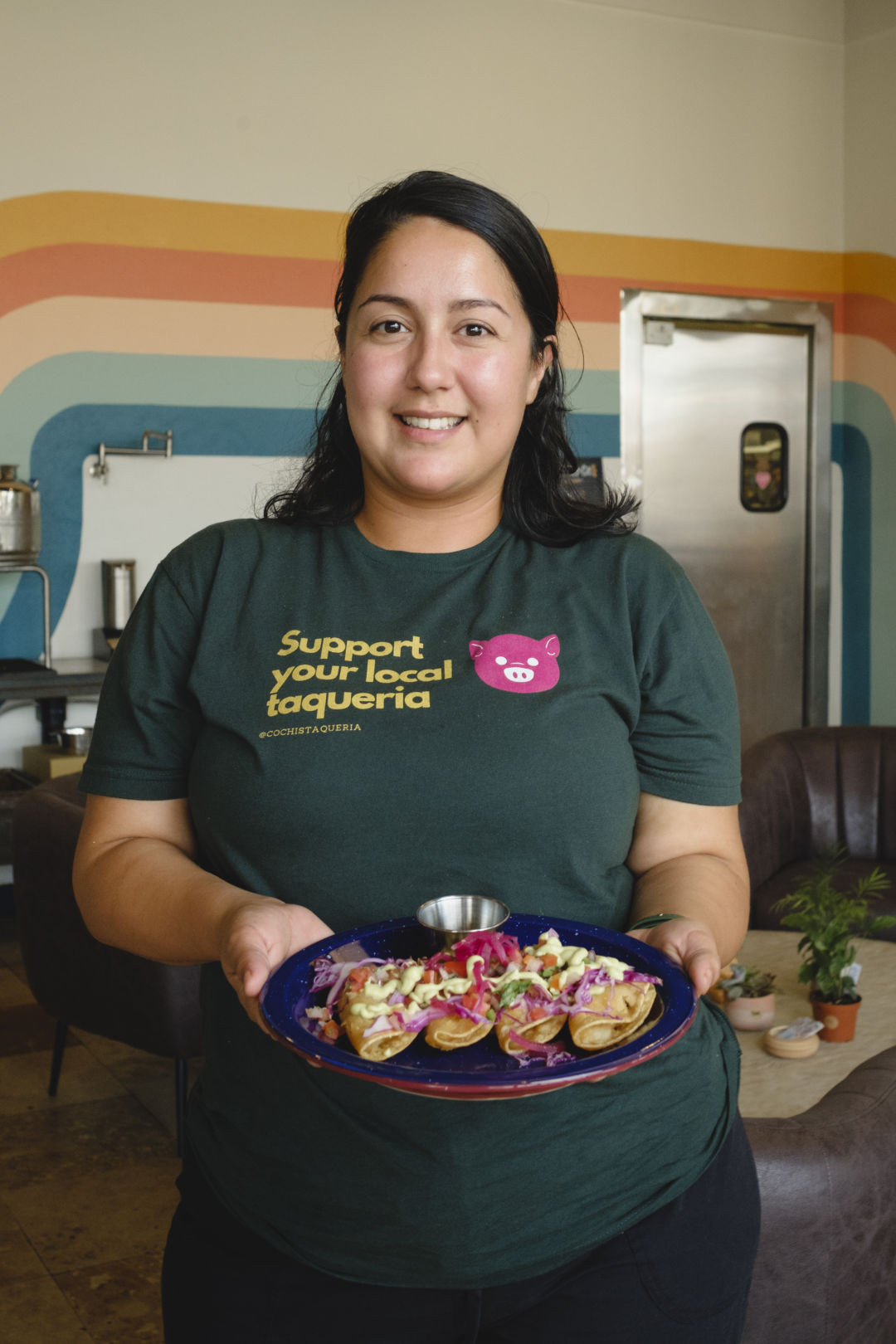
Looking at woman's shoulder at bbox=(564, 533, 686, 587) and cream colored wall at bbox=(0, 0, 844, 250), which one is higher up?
cream colored wall at bbox=(0, 0, 844, 250)

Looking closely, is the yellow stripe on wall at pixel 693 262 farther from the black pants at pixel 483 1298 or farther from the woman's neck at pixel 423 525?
the black pants at pixel 483 1298

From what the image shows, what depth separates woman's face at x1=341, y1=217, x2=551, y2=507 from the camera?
1.25 m

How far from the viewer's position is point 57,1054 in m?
3.16

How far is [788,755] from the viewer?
13.5ft

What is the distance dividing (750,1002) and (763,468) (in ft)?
12.6

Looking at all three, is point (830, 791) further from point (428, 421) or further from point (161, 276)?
point (428, 421)

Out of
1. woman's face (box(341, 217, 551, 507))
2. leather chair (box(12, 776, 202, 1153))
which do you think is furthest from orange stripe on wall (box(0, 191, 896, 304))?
woman's face (box(341, 217, 551, 507))

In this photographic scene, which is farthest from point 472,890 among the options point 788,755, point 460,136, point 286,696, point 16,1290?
point 460,136

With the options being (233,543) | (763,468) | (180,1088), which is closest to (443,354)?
(233,543)

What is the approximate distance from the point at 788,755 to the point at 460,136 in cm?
292

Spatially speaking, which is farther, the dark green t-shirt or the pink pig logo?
the pink pig logo

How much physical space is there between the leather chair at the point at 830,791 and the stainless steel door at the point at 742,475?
1.72 metres

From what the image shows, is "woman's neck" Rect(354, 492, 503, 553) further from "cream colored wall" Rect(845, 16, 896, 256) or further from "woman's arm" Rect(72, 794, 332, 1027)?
"cream colored wall" Rect(845, 16, 896, 256)

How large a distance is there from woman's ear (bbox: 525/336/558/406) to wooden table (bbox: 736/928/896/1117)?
1.39 meters
